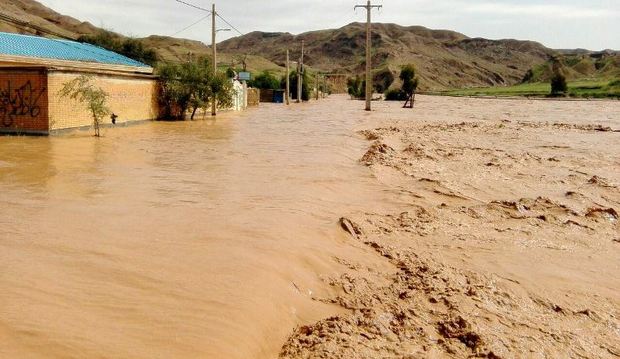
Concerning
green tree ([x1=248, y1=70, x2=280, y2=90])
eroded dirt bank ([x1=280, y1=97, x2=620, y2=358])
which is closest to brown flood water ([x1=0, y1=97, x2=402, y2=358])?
eroded dirt bank ([x1=280, y1=97, x2=620, y2=358])

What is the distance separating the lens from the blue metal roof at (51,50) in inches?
982

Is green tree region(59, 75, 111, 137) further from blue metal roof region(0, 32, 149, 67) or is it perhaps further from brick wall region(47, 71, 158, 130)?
blue metal roof region(0, 32, 149, 67)

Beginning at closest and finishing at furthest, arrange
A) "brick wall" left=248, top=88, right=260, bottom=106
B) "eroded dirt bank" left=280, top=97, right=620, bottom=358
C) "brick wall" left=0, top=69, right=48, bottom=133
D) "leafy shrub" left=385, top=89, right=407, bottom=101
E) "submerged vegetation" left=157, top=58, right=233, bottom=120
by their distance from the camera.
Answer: "eroded dirt bank" left=280, top=97, right=620, bottom=358, "brick wall" left=0, top=69, right=48, bottom=133, "submerged vegetation" left=157, top=58, right=233, bottom=120, "brick wall" left=248, top=88, right=260, bottom=106, "leafy shrub" left=385, top=89, right=407, bottom=101

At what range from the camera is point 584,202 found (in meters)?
9.98

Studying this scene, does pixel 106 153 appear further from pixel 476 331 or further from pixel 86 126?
pixel 476 331

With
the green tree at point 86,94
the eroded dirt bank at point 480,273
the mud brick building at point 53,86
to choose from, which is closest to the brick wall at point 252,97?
the mud brick building at point 53,86

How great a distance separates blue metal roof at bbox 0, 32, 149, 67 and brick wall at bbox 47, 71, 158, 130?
3.03 meters

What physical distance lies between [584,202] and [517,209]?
1.84m

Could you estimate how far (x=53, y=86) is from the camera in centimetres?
1948

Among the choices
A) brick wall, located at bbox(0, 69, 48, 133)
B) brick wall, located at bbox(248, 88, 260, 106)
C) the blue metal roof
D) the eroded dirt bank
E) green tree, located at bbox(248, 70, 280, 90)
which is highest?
green tree, located at bbox(248, 70, 280, 90)

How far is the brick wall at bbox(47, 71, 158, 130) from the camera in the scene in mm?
19578

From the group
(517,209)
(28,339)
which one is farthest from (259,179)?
(28,339)

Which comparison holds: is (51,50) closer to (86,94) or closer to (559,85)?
(86,94)

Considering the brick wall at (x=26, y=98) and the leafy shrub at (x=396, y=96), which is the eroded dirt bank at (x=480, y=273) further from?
the leafy shrub at (x=396, y=96)
